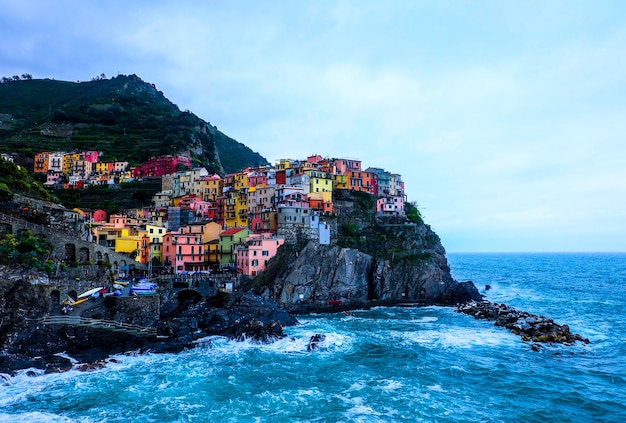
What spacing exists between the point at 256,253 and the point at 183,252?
12.7 metres

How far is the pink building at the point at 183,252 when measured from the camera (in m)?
69.5

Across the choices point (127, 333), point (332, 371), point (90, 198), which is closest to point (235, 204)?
point (90, 198)

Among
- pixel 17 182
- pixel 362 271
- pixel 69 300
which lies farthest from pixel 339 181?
pixel 69 300

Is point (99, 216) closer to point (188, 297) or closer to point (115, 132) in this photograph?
point (188, 297)

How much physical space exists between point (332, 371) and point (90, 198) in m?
83.1

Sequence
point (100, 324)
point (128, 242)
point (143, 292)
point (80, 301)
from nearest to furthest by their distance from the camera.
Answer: point (100, 324)
point (80, 301)
point (143, 292)
point (128, 242)

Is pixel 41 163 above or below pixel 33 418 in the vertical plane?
above

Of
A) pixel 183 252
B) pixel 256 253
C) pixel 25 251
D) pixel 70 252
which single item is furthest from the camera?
pixel 183 252

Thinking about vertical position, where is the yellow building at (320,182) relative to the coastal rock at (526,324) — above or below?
above

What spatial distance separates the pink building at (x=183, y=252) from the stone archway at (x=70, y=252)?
679 inches

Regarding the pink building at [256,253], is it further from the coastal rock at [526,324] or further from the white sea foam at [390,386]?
the white sea foam at [390,386]

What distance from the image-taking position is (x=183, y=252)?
69750 mm

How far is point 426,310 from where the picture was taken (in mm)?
65688

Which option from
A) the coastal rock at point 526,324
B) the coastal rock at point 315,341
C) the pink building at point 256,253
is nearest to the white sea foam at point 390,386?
the coastal rock at point 315,341
